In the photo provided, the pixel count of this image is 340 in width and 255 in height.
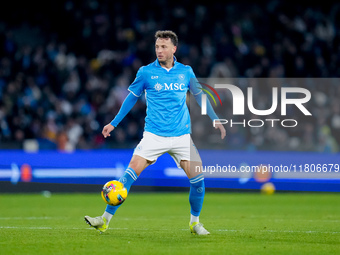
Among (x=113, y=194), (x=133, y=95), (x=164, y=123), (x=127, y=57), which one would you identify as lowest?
(x=113, y=194)

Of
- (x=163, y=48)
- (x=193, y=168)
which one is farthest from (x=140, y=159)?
(x=163, y=48)

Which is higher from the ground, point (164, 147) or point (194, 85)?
point (194, 85)

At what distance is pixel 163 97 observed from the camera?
27.0ft

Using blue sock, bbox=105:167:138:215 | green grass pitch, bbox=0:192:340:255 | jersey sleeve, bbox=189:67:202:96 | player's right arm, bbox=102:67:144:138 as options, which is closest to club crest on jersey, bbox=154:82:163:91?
player's right arm, bbox=102:67:144:138

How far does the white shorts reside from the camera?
812 cm

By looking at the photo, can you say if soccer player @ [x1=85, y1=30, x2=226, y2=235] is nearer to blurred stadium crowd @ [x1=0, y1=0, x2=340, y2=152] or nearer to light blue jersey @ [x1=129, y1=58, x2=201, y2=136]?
light blue jersey @ [x1=129, y1=58, x2=201, y2=136]

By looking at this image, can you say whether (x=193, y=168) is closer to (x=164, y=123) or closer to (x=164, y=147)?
(x=164, y=147)

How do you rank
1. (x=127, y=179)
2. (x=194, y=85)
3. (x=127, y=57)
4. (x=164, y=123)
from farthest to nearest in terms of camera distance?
(x=127, y=57) < (x=194, y=85) < (x=164, y=123) < (x=127, y=179)

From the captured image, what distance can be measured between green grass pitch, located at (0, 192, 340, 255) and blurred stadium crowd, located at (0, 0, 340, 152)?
2.12 metres

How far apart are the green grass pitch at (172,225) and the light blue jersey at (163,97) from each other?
138 cm

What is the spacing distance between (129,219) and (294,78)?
9.59m

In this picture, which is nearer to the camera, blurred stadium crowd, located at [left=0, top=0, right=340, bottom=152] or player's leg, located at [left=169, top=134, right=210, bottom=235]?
player's leg, located at [left=169, top=134, right=210, bottom=235]

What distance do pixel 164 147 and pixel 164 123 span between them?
304 mm

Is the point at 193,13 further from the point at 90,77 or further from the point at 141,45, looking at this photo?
the point at 90,77
